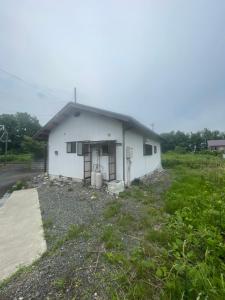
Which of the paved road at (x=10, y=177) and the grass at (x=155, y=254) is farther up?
the grass at (x=155, y=254)

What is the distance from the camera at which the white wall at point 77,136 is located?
766 centimetres

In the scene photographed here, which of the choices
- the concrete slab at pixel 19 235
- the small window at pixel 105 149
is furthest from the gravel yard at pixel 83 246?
the small window at pixel 105 149

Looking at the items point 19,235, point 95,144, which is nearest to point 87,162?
point 95,144

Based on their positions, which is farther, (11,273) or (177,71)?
(177,71)

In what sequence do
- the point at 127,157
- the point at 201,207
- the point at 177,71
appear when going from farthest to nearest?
the point at 177,71 < the point at 127,157 < the point at 201,207

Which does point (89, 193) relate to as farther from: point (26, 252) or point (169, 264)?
point (169, 264)

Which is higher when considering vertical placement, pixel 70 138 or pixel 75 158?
pixel 70 138

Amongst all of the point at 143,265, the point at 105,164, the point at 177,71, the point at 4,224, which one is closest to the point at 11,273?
the point at 143,265

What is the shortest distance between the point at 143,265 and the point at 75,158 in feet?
23.5

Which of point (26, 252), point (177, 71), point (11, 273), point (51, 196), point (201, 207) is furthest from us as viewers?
point (177, 71)

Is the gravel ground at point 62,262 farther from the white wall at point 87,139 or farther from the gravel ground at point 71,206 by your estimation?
the white wall at point 87,139

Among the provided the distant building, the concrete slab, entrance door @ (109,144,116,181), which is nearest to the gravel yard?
the concrete slab

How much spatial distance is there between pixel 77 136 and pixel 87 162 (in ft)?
5.36

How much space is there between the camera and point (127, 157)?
7.48 meters
